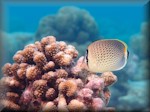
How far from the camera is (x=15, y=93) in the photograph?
6.17ft

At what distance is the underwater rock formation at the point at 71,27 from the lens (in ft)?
33.7

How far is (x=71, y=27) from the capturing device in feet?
35.1

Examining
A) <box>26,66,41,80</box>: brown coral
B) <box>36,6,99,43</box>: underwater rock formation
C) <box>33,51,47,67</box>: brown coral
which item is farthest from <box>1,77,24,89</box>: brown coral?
<box>36,6,99,43</box>: underwater rock formation

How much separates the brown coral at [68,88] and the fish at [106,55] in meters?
0.18

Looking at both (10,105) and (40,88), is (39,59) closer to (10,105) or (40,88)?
(40,88)

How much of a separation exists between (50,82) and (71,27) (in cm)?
904

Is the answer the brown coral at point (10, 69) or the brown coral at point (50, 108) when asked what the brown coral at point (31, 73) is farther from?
the brown coral at point (50, 108)

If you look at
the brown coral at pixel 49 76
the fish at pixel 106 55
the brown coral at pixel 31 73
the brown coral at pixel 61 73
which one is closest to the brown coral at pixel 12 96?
the brown coral at pixel 31 73

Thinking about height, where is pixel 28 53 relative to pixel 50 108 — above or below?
above

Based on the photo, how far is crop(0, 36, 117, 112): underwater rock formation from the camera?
5.42ft

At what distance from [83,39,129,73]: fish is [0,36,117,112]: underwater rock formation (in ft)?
0.71

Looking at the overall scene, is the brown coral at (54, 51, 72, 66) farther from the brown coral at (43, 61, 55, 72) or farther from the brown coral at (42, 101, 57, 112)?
the brown coral at (42, 101, 57, 112)

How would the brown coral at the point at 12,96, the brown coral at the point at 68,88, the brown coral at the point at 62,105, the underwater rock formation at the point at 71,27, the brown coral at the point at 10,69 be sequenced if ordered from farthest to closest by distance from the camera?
the underwater rock formation at the point at 71,27 < the brown coral at the point at 10,69 < the brown coral at the point at 12,96 < the brown coral at the point at 68,88 < the brown coral at the point at 62,105

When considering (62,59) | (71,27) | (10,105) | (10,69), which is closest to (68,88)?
(62,59)
